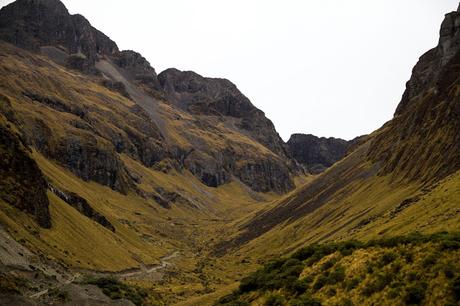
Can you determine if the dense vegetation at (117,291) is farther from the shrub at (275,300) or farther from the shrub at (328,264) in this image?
the shrub at (328,264)

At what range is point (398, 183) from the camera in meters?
114

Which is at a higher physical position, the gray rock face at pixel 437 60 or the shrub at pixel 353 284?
the gray rock face at pixel 437 60

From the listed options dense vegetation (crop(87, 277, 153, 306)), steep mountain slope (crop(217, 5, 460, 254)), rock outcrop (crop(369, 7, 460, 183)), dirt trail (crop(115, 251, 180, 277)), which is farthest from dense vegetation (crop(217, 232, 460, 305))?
rock outcrop (crop(369, 7, 460, 183))

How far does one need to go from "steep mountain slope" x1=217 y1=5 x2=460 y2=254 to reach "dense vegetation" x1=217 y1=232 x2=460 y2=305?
58.8ft

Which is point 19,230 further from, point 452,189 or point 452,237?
point 452,189

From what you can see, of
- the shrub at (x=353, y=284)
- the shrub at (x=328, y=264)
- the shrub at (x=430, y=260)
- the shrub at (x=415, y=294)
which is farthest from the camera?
the shrub at (x=328, y=264)

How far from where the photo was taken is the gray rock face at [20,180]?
7775 centimetres

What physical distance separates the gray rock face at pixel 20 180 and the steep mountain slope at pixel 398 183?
56.0 metres

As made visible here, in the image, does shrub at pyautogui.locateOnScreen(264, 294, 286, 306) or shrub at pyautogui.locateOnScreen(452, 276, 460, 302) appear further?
shrub at pyautogui.locateOnScreen(264, 294, 286, 306)

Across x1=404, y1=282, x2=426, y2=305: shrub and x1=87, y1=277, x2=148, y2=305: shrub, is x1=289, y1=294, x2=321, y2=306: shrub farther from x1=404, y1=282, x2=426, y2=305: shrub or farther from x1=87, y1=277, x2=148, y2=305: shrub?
x1=87, y1=277, x2=148, y2=305: shrub

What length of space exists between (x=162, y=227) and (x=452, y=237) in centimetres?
16892

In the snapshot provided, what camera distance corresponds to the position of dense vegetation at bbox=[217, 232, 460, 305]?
97.4 ft

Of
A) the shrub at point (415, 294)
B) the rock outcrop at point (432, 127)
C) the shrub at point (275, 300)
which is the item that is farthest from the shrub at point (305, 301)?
the rock outcrop at point (432, 127)

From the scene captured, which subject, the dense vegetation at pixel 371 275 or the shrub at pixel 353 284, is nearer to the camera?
the dense vegetation at pixel 371 275
